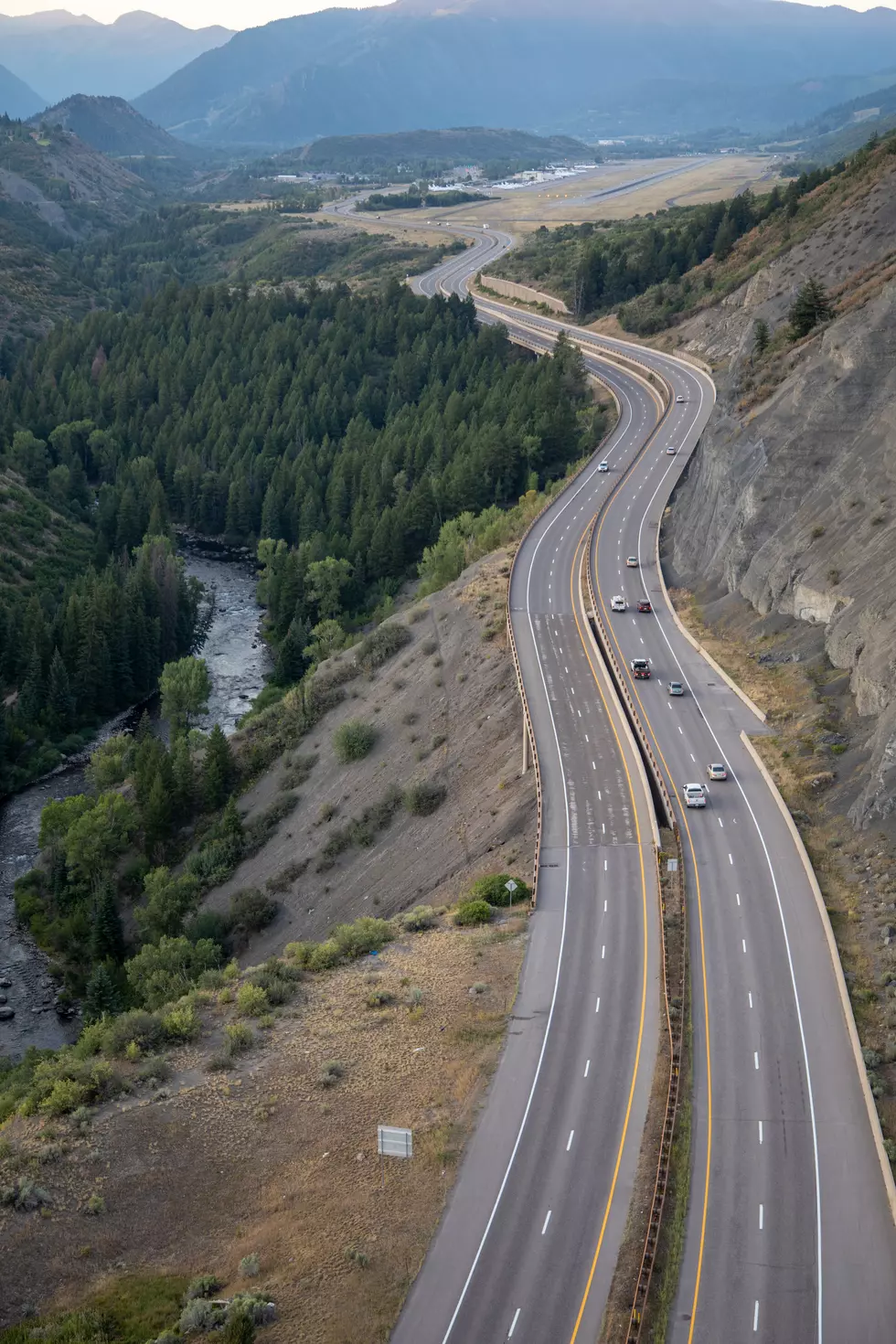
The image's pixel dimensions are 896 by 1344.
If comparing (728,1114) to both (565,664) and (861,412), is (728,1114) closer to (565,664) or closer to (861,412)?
(565,664)

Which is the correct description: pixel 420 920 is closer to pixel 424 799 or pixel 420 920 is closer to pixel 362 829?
pixel 424 799

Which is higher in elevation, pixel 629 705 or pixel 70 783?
pixel 629 705

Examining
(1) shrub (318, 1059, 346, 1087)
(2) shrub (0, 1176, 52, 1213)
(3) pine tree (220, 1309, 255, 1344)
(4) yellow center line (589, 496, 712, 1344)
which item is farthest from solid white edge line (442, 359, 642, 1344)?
(2) shrub (0, 1176, 52, 1213)

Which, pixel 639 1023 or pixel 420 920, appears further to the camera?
pixel 420 920

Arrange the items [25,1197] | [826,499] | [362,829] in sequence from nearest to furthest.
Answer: [25,1197]
[362,829]
[826,499]

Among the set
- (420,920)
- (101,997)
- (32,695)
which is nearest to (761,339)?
(420,920)

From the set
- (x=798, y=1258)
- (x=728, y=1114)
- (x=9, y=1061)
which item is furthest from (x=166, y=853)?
(x=798, y=1258)
